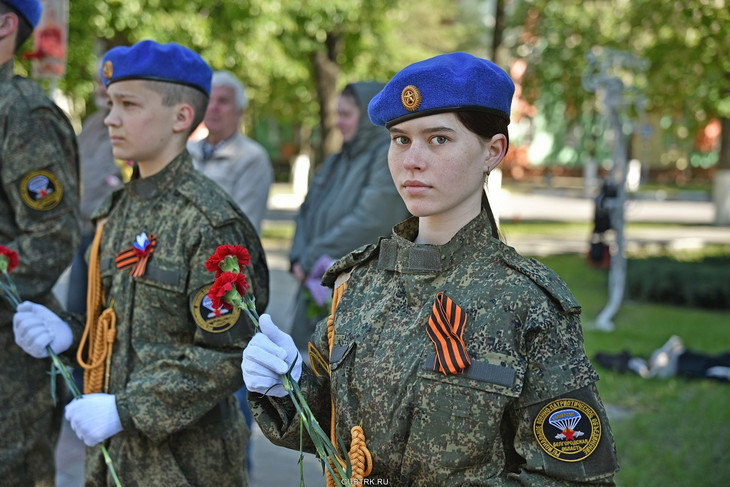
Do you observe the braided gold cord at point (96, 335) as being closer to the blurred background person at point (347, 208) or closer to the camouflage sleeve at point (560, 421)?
the camouflage sleeve at point (560, 421)

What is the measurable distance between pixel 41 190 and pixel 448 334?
2.10 meters


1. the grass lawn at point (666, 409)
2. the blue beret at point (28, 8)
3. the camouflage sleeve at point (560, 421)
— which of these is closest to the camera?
the camouflage sleeve at point (560, 421)

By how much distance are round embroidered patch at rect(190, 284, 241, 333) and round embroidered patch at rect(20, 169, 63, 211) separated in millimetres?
985

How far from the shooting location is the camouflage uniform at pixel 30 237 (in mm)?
3371

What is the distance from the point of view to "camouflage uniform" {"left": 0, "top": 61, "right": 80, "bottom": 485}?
3371 millimetres

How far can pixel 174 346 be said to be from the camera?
9.41 feet

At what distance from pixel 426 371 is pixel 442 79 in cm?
65

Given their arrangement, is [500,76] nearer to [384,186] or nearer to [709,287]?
[384,186]

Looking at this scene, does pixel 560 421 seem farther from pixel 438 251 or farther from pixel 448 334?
pixel 438 251

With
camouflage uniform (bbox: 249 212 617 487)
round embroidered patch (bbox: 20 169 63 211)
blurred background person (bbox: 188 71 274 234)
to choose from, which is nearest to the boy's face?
round embroidered patch (bbox: 20 169 63 211)

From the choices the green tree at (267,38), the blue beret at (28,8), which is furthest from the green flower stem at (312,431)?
the green tree at (267,38)

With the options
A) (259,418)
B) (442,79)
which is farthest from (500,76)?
(259,418)

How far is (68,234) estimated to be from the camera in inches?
137

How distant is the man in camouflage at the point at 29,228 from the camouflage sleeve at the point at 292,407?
153cm
